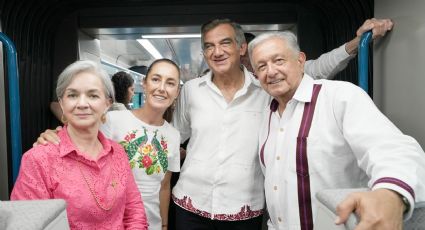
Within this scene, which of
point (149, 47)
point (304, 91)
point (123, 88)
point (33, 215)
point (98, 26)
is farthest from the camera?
point (149, 47)

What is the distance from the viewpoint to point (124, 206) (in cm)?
161

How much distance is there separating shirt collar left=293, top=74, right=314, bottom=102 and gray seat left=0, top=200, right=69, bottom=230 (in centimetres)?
113

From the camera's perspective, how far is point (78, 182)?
1.41 metres

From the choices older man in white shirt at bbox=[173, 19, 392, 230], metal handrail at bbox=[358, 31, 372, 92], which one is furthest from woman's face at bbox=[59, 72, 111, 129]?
metal handrail at bbox=[358, 31, 372, 92]

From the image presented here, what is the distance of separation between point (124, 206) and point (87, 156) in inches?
12.6

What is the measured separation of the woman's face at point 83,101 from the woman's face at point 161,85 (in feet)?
1.49

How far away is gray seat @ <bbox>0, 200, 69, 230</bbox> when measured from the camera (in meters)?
0.89

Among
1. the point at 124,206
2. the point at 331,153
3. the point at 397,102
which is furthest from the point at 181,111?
the point at 397,102

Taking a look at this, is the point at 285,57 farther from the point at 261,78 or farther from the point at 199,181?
the point at 199,181

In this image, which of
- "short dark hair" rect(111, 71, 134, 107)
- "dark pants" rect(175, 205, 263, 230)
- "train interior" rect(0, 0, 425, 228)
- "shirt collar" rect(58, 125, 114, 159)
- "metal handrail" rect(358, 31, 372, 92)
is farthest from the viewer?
"short dark hair" rect(111, 71, 134, 107)

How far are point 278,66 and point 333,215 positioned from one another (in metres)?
0.86

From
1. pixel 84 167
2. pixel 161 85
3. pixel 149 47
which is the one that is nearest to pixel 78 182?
pixel 84 167

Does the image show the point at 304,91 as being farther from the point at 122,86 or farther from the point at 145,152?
the point at 122,86

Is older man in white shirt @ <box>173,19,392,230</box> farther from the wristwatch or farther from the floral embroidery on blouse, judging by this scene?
the wristwatch
